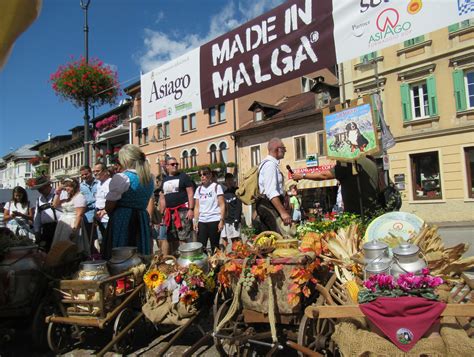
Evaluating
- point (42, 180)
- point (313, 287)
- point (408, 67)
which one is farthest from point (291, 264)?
point (408, 67)

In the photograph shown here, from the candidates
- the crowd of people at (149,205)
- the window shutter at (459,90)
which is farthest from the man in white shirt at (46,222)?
the window shutter at (459,90)

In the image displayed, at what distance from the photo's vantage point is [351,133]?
4.00 metres

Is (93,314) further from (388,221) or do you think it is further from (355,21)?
(355,21)

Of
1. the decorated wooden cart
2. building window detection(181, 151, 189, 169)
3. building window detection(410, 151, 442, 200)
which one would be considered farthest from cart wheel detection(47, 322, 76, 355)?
building window detection(181, 151, 189, 169)

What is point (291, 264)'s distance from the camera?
2781 mm

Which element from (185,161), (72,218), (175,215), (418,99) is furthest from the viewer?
(185,161)

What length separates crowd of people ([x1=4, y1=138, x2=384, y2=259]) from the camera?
416cm

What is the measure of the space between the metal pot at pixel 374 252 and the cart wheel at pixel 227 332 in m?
1.08

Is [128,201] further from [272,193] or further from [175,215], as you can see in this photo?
[175,215]

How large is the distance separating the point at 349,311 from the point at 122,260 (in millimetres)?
2223

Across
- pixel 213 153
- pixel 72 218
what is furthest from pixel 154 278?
pixel 213 153

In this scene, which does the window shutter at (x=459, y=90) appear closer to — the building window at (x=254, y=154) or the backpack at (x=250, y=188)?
the building window at (x=254, y=154)

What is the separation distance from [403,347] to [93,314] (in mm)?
2455

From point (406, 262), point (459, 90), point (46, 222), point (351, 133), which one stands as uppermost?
point (459, 90)
